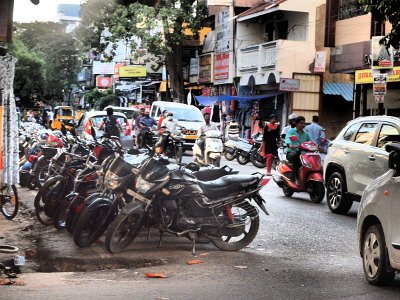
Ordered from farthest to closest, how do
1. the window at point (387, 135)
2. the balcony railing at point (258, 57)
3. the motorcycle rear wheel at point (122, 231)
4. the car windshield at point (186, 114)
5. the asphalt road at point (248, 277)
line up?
the balcony railing at point (258, 57) < the car windshield at point (186, 114) < the window at point (387, 135) < the motorcycle rear wheel at point (122, 231) < the asphalt road at point (248, 277)

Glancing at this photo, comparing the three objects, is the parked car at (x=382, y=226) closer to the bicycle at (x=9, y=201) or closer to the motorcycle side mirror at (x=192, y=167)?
the motorcycle side mirror at (x=192, y=167)

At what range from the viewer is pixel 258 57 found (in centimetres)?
3453

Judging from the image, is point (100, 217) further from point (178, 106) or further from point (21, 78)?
point (21, 78)

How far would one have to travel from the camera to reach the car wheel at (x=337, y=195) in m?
12.9

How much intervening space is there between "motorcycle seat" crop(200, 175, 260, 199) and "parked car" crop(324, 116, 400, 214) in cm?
329

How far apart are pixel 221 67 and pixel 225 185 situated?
99.6 ft

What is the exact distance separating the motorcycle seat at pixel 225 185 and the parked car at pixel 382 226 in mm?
2089

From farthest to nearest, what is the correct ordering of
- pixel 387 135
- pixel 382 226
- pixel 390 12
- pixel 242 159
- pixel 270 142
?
1. pixel 242 159
2. pixel 270 142
3. pixel 387 135
4. pixel 390 12
5. pixel 382 226

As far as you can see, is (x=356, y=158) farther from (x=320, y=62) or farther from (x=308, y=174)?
(x=320, y=62)

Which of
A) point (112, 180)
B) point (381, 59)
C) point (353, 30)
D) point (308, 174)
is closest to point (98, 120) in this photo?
point (381, 59)

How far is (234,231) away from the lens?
30.0ft

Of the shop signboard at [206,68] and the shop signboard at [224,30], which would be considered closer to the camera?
the shop signboard at [224,30]

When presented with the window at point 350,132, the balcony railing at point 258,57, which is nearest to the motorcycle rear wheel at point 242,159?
the balcony railing at point 258,57

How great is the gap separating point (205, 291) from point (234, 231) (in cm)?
229
